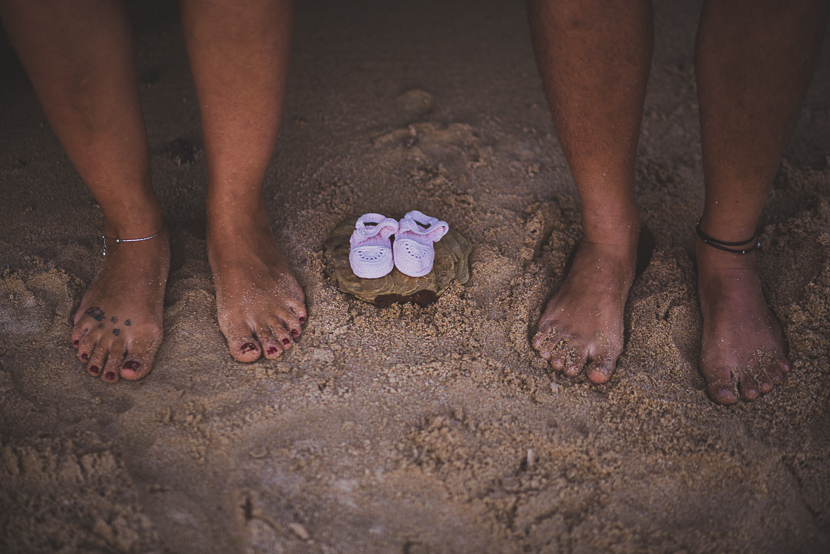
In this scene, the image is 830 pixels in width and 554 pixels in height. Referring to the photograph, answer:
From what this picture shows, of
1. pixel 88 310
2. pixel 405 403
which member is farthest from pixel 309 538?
pixel 88 310

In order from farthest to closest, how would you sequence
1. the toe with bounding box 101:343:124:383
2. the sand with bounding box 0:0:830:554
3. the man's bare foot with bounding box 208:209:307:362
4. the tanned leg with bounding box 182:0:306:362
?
the man's bare foot with bounding box 208:209:307:362
the toe with bounding box 101:343:124:383
the tanned leg with bounding box 182:0:306:362
the sand with bounding box 0:0:830:554

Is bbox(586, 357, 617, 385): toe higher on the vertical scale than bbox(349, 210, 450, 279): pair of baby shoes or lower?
lower

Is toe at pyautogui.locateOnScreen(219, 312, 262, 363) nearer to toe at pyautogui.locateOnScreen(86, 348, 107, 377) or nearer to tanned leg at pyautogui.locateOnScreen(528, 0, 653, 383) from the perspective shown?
toe at pyautogui.locateOnScreen(86, 348, 107, 377)

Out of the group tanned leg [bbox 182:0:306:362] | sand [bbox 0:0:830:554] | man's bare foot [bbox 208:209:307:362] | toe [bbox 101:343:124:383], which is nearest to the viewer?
sand [bbox 0:0:830:554]

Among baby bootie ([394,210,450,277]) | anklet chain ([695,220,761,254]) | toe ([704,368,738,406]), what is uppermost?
anklet chain ([695,220,761,254])

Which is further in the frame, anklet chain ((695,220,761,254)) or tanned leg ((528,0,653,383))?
anklet chain ((695,220,761,254))

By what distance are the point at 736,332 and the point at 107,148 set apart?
189cm

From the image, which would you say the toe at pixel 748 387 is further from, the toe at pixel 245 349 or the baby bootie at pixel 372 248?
the toe at pixel 245 349

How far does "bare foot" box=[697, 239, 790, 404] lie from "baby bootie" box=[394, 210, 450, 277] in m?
0.85

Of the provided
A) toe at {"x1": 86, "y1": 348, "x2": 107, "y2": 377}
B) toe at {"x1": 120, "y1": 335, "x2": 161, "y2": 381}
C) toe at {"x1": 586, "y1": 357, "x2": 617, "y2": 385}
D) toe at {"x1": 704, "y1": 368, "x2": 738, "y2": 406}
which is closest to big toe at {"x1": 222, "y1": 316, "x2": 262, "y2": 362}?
toe at {"x1": 120, "y1": 335, "x2": 161, "y2": 381}

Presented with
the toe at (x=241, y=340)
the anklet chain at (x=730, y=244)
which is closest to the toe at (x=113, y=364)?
the toe at (x=241, y=340)

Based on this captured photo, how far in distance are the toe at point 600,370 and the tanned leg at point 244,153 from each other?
890mm

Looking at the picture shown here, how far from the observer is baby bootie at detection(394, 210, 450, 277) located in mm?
1708

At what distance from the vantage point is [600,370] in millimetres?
1578
